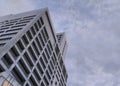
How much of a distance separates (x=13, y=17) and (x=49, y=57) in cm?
1803

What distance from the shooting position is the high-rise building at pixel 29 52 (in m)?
64.7

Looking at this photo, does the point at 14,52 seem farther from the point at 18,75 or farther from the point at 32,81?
the point at 32,81

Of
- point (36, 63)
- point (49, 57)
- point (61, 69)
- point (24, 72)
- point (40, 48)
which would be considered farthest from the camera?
point (61, 69)

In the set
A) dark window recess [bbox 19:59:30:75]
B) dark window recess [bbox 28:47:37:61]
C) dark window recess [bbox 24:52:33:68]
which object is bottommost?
dark window recess [bbox 19:59:30:75]

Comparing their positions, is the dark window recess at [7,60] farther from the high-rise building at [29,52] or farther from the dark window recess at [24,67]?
the dark window recess at [24,67]

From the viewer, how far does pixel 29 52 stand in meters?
75.1

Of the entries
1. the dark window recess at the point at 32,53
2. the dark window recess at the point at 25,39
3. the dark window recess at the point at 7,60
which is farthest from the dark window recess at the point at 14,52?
the dark window recess at the point at 32,53

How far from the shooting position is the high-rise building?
212 feet

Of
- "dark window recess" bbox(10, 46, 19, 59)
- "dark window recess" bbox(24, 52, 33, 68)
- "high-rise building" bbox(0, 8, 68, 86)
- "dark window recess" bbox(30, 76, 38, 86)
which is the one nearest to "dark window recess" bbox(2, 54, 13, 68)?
"high-rise building" bbox(0, 8, 68, 86)

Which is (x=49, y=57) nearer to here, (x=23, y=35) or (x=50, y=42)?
(x=50, y=42)

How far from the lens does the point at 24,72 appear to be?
2783 inches

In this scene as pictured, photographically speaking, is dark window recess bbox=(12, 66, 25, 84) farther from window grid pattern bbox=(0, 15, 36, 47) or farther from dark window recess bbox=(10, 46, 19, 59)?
window grid pattern bbox=(0, 15, 36, 47)

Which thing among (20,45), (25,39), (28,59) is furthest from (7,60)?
(25,39)

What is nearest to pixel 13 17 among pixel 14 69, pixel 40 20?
pixel 40 20
